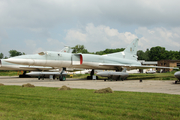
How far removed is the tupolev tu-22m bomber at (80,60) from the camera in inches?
728

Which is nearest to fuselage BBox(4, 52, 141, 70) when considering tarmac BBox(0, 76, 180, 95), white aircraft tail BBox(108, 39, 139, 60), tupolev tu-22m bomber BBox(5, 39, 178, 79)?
tupolev tu-22m bomber BBox(5, 39, 178, 79)

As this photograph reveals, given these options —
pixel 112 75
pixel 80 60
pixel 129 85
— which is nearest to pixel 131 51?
pixel 112 75

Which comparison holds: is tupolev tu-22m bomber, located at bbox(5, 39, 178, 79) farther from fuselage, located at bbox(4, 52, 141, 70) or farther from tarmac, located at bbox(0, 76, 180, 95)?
tarmac, located at bbox(0, 76, 180, 95)

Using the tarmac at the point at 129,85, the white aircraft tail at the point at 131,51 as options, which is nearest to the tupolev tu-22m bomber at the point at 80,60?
the white aircraft tail at the point at 131,51

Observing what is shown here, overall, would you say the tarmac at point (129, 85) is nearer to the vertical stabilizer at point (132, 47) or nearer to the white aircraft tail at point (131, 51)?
the white aircraft tail at point (131, 51)

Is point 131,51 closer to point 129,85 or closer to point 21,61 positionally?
point 129,85

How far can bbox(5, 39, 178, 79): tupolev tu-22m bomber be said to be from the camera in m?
18.5

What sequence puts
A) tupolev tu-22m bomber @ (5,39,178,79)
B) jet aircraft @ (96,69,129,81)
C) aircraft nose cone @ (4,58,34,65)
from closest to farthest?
aircraft nose cone @ (4,58,34,65)
tupolev tu-22m bomber @ (5,39,178,79)
jet aircraft @ (96,69,129,81)

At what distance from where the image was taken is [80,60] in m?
22.3

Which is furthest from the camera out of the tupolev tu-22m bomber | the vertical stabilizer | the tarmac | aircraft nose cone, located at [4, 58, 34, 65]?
the vertical stabilizer

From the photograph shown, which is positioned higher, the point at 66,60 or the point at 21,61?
the point at 66,60

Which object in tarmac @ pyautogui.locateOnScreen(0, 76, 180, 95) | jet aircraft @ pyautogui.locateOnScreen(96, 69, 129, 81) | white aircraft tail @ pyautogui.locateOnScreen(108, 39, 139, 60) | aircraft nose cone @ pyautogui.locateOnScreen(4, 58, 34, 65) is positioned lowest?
tarmac @ pyautogui.locateOnScreen(0, 76, 180, 95)

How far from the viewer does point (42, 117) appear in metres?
4.62

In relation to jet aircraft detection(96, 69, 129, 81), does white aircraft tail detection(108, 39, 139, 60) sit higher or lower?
higher
